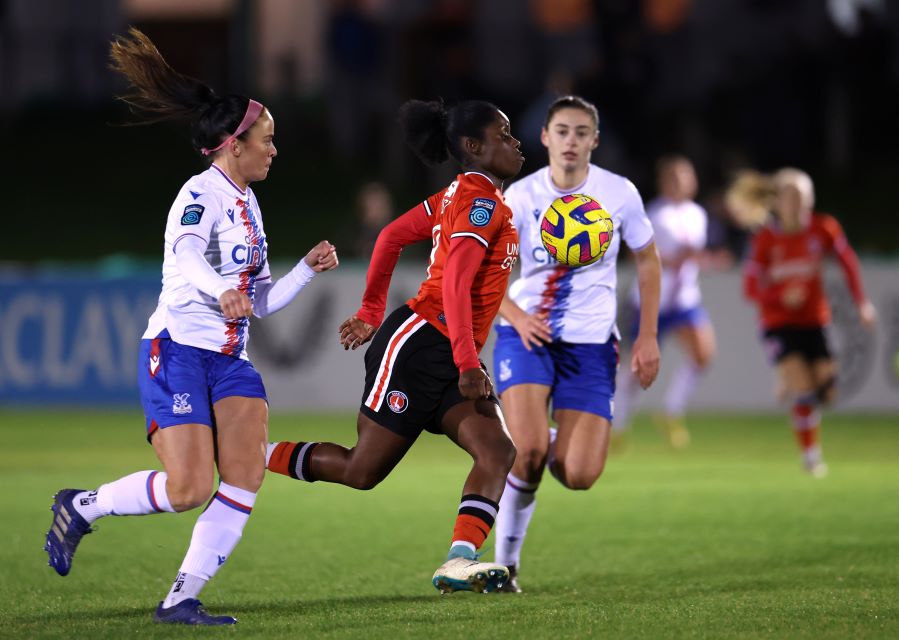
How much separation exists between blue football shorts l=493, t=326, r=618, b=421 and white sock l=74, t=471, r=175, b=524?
1962 millimetres

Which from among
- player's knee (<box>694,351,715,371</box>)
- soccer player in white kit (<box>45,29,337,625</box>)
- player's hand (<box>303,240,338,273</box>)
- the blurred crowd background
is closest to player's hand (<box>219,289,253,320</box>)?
soccer player in white kit (<box>45,29,337,625</box>)

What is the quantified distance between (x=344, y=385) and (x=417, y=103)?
33.5 ft

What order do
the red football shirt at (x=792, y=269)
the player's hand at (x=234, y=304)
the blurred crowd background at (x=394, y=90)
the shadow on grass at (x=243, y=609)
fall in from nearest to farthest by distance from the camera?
1. the player's hand at (x=234, y=304)
2. the shadow on grass at (x=243, y=609)
3. the red football shirt at (x=792, y=269)
4. the blurred crowd background at (x=394, y=90)

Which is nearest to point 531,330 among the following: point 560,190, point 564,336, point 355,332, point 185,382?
point 564,336

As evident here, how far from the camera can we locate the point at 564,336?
24.8 ft

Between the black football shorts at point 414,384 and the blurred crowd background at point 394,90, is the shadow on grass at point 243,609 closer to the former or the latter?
the black football shorts at point 414,384

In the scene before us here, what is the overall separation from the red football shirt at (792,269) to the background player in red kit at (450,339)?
6.09m

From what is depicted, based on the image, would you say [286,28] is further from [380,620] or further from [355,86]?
[380,620]

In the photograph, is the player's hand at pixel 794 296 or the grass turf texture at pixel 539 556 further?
the player's hand at pixel 794 296

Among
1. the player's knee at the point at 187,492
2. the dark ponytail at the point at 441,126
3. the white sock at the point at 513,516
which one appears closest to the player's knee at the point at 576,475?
the white sock at the point at 513,516

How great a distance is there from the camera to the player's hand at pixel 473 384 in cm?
605

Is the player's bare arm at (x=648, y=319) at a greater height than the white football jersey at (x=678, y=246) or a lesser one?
lesser

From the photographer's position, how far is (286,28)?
1167 inches

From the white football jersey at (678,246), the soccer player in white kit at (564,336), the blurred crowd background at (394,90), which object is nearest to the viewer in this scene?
the soccer player in white kit at (564,336)
